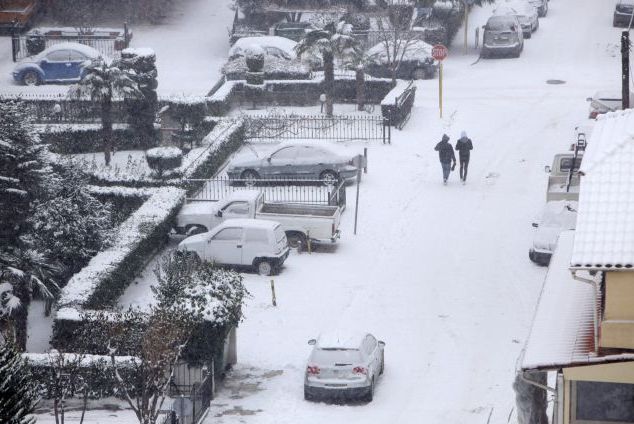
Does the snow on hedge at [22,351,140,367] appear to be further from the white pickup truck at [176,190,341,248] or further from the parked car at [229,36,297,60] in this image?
the parked car at [229,36,297,60]

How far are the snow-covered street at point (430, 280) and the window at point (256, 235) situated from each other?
962mm

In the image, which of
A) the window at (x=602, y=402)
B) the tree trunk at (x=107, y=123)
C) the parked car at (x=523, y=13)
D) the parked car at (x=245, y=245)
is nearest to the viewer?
the window at (x=602, y=402)

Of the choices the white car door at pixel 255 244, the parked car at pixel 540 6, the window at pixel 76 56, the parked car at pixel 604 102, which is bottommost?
the white car door at pixel 255 244

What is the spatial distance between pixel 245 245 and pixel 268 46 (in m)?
20.9

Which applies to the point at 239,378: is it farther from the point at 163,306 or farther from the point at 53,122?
the point at 53,122

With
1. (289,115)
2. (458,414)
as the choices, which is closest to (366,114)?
(289,115)

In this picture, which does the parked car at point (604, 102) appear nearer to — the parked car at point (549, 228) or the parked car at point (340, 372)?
the parked car at point (549, 228)

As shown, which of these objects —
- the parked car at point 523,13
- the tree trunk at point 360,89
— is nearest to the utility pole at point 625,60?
the tree trunk at point 360,89

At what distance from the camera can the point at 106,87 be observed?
130 feet

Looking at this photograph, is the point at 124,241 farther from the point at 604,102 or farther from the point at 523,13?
the point at 523,13

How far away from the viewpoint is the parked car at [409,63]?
48.9 m

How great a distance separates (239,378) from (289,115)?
61.2 feet

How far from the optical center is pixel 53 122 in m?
42.6

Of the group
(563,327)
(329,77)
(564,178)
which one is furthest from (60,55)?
(563,327)
